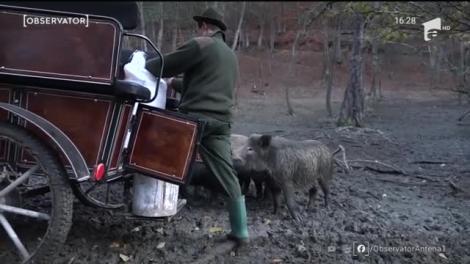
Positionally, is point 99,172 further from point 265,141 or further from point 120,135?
point 265,141

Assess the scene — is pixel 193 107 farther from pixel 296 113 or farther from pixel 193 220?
pixel 296 113

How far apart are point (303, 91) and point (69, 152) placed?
22.7 metres

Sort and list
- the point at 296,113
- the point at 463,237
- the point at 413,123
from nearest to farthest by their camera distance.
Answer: the point at 463,237, the point at 413,123, the point at 296,113

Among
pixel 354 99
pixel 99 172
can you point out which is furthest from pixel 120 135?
pixel 354 99

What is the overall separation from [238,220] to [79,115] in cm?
161

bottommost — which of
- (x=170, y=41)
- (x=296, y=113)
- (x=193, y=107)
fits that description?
(x=296, y=113)

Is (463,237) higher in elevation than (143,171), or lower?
lower

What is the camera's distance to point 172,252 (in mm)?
5055

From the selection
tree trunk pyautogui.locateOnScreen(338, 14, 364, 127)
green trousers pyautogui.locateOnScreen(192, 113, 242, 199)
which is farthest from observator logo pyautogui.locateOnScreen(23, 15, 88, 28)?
tree trunk pyautogui.locateOnScreen(338, 14, 364, 127)

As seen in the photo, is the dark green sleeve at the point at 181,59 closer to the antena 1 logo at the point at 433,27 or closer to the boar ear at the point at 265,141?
the boar ear at the point at 265,141

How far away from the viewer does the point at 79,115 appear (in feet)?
14.5

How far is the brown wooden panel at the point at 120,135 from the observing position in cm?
450

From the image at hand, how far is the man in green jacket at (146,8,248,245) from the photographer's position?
496cm

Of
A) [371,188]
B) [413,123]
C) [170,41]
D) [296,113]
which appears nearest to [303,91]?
[296,113]
